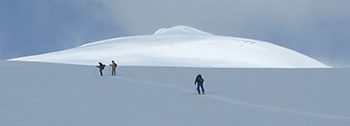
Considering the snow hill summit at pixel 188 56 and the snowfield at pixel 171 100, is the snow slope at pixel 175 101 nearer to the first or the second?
the snowfield at pixel 171 100

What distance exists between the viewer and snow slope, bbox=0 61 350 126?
1200 centimetres

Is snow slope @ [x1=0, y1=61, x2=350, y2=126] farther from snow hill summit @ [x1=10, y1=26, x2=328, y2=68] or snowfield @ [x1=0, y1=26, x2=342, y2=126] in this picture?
snow hill summit @ [x1=10, y1=26, x2=328, y2=68]

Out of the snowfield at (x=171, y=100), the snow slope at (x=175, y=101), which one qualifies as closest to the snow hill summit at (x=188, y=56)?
the snowfield at (x=171, y=100)

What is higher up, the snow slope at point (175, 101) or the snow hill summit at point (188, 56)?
the snow hill summit at point (188, 56)

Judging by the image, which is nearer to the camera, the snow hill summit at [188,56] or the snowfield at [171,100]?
the snowfield at [171,100]

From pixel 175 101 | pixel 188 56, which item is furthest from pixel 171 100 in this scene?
pixel 188 56

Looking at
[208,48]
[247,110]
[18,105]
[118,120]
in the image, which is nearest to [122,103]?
[118,120]

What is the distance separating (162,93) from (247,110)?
5777mm

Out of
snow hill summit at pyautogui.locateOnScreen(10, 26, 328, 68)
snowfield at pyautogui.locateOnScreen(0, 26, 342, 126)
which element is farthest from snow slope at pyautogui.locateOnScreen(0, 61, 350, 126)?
snow hill summit at pyautogui.locateOnScreen(10, 26, 328, 68)

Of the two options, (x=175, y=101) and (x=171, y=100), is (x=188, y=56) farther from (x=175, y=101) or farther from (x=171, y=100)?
(x=175, y=101)

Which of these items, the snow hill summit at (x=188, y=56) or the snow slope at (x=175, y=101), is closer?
the snow slope at (x=175, y=101)

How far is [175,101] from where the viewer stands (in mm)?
15680

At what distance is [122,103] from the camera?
1516 cm

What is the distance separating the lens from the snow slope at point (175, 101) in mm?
12000
